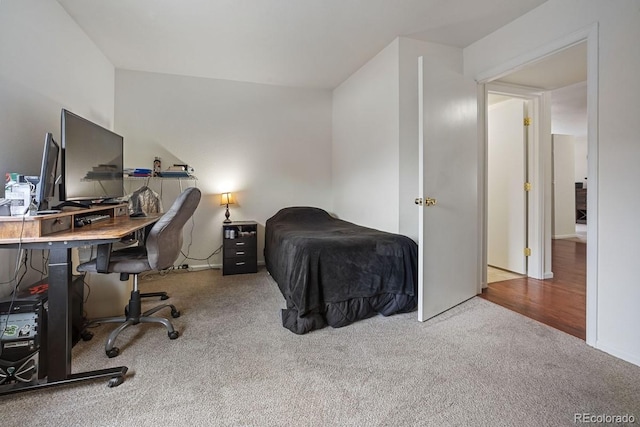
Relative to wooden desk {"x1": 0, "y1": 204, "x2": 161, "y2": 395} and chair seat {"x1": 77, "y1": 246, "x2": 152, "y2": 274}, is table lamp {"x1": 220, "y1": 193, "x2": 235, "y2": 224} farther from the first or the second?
wooden desk {"x1": 0, "y1": 204, "x2": 161, "y2": 395}

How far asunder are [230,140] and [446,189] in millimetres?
2871

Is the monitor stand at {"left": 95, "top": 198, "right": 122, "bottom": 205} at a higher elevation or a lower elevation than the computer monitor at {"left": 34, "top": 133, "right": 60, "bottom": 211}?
lower

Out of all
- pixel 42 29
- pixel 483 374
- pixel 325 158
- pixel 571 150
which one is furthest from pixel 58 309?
pixel 571 150

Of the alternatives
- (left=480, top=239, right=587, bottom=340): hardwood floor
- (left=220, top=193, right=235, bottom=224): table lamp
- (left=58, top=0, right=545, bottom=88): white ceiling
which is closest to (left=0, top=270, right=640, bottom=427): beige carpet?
(left=480, top=239, right=587, bottom=340): hardwood floor

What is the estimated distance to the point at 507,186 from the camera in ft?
12.3

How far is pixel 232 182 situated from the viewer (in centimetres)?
408

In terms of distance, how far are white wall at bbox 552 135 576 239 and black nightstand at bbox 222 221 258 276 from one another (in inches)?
234

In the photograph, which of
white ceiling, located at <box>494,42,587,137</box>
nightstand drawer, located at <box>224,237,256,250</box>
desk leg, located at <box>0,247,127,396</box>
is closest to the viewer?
desk leg, located at <box>0,247,127,396</box>

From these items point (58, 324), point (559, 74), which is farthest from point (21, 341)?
point (559, 74)

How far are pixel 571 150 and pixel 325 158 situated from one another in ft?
17.4

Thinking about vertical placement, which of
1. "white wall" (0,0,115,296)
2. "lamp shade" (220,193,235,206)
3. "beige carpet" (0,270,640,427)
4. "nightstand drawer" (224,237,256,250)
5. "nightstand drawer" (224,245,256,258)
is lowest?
"beige carpet" (0,270,640,427)

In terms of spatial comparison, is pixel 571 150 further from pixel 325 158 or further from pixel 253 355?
pixel 253 355

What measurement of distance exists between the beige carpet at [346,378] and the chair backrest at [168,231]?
0.55 metres

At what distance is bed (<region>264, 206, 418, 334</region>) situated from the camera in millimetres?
2223
